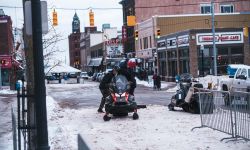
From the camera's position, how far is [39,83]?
856cm

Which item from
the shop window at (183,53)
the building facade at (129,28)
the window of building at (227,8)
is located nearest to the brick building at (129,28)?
the building facade at (129,28)

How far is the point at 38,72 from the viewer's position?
8.55 m

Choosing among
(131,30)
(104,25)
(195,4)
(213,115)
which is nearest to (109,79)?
(213,115)

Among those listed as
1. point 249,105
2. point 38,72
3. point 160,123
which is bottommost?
point 160,123

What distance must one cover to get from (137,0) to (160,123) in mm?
63872

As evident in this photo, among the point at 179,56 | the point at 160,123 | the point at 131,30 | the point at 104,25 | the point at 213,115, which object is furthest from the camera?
the point at 104,25

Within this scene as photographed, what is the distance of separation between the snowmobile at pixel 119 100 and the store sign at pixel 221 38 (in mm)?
36331

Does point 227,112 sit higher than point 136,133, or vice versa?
point 227,112

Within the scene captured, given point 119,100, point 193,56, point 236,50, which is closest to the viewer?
point 119,100

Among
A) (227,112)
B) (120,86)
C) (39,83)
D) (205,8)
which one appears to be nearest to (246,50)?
(205,8)

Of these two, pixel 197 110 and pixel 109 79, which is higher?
pixel 109 79

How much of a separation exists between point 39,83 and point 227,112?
14.9 feet

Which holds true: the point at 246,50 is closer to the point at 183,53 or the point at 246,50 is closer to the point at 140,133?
the point at 183,53

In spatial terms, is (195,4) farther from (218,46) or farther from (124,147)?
(124,147)
